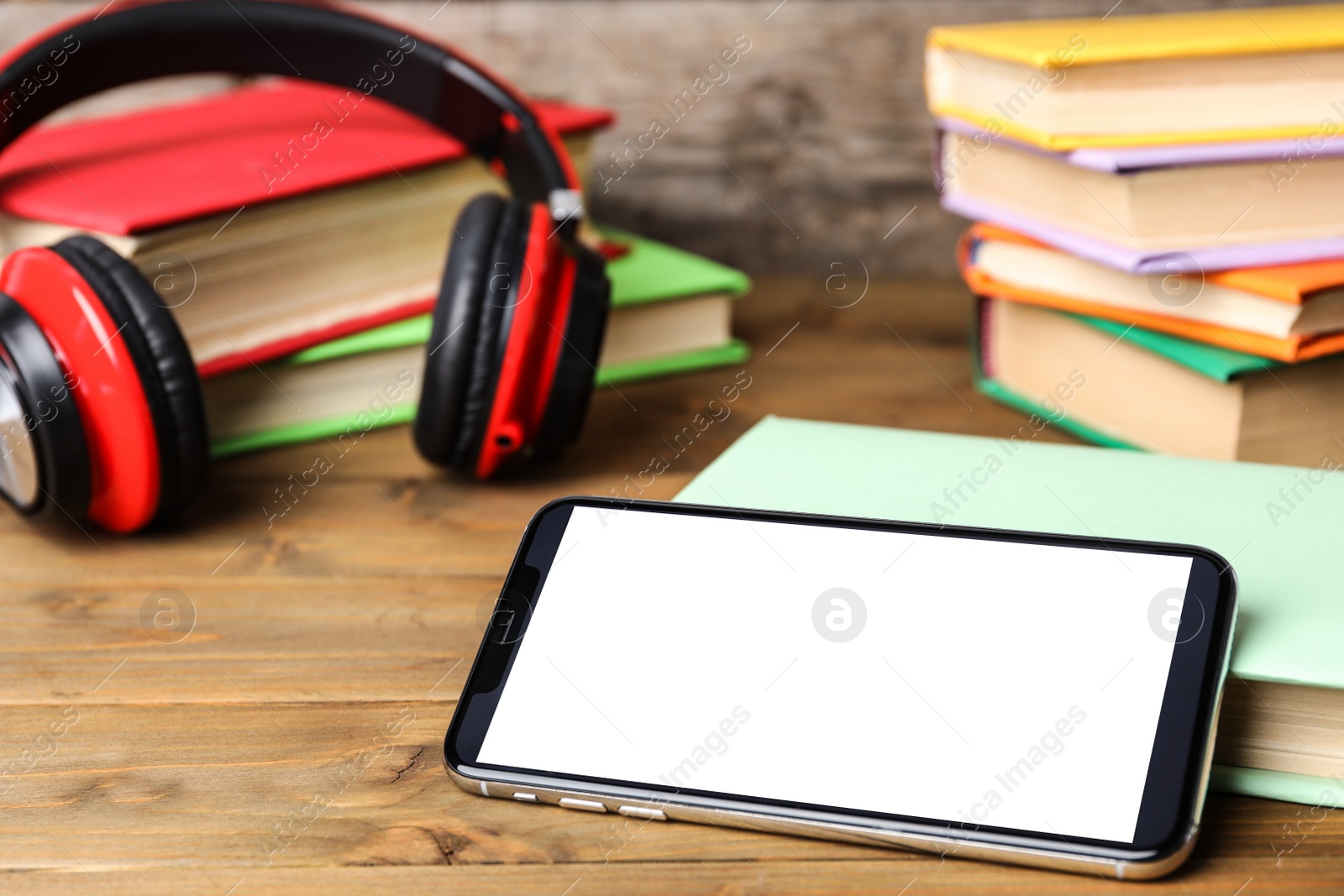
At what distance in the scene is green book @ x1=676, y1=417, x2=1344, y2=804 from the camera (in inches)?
18.3

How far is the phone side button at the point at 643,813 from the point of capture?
0.46m

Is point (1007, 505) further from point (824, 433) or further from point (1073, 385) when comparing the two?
point (1073, 385)

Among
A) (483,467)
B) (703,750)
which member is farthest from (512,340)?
(703,750)

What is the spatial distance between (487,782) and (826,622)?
0.14 meters

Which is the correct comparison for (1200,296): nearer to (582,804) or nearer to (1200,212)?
(1200,212)

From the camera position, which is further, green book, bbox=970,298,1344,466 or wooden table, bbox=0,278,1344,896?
green book, bbox=970,298,1344,466

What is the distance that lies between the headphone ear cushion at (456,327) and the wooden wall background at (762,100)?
0.47 m

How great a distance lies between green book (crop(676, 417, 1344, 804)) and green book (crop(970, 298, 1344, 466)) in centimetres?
13

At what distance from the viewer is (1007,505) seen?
571mm
